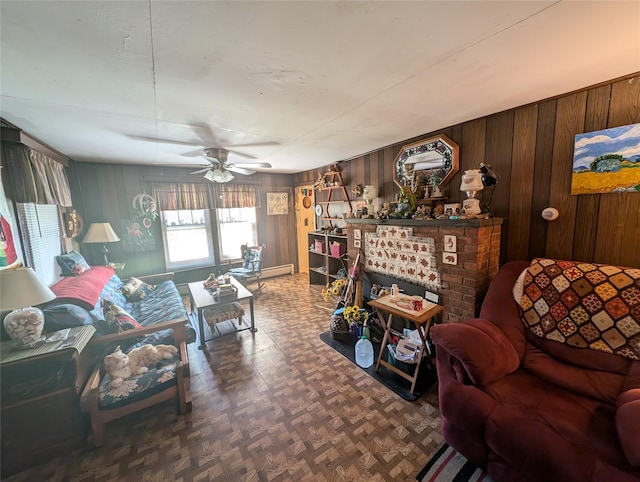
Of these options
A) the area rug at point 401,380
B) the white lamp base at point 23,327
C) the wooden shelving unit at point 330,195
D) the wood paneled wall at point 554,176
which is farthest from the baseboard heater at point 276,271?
the wood paneled wall at point 554,176

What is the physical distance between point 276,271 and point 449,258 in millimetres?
3900

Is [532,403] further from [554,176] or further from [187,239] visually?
[187,239]

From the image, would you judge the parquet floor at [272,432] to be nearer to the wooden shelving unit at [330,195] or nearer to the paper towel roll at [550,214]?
the paper towel roll at [550,214]

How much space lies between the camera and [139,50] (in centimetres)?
117

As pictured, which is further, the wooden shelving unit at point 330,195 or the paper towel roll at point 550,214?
the wooden shelving unit at point 330,195

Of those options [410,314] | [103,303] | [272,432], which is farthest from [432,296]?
[103,303]

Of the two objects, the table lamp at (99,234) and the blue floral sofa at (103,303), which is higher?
the table lamp at (99,234)

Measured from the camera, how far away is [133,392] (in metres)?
1.67

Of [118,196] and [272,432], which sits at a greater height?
[118,196]

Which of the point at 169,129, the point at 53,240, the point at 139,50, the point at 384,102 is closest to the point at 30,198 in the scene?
the point at 53,240

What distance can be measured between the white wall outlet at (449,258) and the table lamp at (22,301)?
289 centimetres

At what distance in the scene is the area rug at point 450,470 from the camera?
135cm

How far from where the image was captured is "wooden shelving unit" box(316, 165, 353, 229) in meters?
4.03

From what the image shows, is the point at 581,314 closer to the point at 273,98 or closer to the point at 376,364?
the point at 376,364
